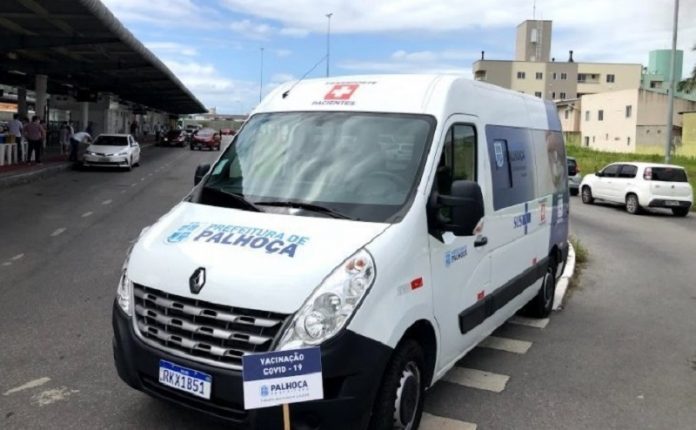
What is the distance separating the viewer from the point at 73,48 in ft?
96.1

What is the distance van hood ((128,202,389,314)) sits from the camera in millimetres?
3234

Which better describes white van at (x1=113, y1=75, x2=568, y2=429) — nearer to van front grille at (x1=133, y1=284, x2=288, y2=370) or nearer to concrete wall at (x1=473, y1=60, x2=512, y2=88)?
van front grille at (x1=133, y1=284, x2=288, y2=370)

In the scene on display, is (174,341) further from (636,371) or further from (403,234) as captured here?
(636,371)

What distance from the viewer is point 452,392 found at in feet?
15.8

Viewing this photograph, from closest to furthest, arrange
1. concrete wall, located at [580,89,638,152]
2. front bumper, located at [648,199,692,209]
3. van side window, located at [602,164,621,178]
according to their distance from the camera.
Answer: front bumper, located at [648,199,692,209]
van side window, located at [602,164,621,178]
concrete wall, located at [580,89,638,152]

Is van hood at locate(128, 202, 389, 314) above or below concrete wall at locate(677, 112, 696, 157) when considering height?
below

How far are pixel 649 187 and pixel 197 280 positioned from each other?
64.7 feet

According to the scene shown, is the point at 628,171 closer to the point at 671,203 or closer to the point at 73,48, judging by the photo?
the point at 671,203

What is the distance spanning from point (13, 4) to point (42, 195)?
253 inches

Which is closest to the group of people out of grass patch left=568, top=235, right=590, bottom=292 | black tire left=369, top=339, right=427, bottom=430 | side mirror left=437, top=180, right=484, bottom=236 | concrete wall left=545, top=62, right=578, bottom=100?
grass patch left=568, top=235, right=590, bottom=292

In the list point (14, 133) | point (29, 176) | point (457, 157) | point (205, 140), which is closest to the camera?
point (457, 157)

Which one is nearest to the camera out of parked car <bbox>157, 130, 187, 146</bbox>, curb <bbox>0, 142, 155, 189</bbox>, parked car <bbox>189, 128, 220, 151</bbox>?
curb <bbox>0, 142, 155, 189</bbox>

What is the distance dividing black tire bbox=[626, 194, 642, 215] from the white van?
56.3 feet

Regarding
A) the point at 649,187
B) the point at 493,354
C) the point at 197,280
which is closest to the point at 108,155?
the point at 649,187
